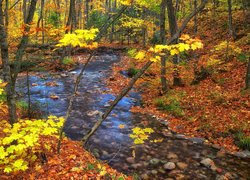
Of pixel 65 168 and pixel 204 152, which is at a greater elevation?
pixel 65 168

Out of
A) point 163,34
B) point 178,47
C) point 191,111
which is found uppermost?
point 163,34

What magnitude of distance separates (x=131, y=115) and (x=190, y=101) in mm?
2625

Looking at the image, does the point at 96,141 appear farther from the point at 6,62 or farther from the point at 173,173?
the point at 6,62

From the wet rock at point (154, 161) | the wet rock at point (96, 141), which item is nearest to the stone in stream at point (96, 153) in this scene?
the wet rock at point (96, 141)

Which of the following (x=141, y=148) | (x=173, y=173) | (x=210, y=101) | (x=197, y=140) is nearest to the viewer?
(x=173, y=173)

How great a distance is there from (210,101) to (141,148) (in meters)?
4.27

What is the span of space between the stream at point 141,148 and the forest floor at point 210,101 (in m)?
0.64

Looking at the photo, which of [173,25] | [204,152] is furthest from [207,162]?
[173,25]

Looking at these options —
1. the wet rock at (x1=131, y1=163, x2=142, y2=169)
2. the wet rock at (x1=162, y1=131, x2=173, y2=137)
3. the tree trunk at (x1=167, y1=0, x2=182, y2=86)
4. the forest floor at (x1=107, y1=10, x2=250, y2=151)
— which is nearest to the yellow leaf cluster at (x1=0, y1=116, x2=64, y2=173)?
the wet rock at (x1=131, y1=163, x2=142, y2=169)

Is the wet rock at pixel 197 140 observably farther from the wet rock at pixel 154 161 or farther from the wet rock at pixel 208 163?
the wet rock at pixel 154 161

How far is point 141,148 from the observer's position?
8305mm

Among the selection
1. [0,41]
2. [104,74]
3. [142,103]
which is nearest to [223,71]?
[142,103]

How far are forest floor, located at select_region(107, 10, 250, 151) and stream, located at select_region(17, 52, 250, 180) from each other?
2.08ft

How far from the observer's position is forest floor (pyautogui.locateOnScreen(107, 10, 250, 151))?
9016mm
